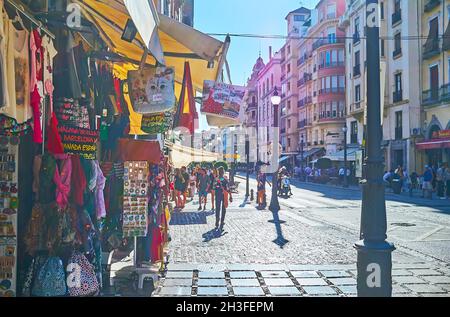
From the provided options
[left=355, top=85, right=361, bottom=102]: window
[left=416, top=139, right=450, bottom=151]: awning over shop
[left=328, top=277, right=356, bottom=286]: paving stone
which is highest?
[left=355, top=85, right=361, bottom=102]: window

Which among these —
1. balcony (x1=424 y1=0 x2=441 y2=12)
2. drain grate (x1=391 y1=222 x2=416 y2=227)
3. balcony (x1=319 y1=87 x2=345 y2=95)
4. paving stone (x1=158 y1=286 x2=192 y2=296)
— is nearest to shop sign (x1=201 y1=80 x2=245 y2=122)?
paving stone (x1=158 y1=286 x2=192 y2=296)

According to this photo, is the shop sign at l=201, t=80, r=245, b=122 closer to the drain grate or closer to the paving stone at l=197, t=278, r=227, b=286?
the paving stone at l=197, t=278, r=227, b=286

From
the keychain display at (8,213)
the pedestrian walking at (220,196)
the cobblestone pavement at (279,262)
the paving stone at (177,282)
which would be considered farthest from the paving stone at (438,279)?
the pedestrian walking at (220,196)

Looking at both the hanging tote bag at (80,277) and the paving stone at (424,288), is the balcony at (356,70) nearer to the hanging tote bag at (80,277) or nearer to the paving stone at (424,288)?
the paving stone at (424,288)

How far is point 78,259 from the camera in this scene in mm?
4844

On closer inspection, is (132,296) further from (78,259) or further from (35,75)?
(35,75)

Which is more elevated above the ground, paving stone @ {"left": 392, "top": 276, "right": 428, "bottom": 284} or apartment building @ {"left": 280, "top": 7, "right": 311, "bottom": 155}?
apartment building @ {"left": 280, "top": 7, "right": 311, "bottom": 155}

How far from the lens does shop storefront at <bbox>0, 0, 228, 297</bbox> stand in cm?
422

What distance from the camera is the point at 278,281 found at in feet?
20.6

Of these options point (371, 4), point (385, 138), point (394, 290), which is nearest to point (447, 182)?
point (385, 138)

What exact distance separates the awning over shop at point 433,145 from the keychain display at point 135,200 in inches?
996

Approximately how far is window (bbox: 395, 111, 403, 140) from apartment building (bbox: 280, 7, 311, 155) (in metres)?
28.6

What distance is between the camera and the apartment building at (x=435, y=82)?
1105 inches

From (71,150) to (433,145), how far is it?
91.7 ft
